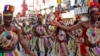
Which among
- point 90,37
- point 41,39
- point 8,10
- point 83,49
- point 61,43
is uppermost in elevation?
point 8,10

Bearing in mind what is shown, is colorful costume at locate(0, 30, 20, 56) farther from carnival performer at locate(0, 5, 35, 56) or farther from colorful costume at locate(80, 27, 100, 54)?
colorful costume at locate(80, 27, 100, 54)

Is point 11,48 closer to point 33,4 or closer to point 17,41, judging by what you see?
point 17,41

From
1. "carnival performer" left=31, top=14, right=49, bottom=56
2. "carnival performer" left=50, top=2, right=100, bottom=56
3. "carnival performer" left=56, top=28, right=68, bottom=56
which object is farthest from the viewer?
"carnival performer" left=31, top=14, right=49, bottom=56

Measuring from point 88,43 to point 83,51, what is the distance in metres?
0.21

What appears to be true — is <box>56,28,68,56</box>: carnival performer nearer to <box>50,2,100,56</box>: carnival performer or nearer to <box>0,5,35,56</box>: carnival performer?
<box>50,2,100,56</box>: carnival performer

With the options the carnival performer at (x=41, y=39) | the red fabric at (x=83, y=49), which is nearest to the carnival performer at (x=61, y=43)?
the carnival performer at (x=41, y=39)

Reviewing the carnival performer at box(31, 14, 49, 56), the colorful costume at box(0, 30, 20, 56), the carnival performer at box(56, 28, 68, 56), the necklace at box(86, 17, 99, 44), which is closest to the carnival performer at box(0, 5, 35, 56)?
the colorful costume at box(0, 30, 20, 56)

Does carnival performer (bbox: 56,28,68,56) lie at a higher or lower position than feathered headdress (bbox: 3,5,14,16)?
lower

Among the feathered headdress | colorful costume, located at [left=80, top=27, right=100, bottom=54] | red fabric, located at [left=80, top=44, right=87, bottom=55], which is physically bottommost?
red fabric, located at [left=80, top=44, right=87, bottom=55]

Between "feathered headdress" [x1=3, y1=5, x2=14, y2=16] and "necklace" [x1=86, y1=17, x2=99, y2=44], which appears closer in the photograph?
"feathered headdress" [x1=3, y1=5, x2=14, y2=16]

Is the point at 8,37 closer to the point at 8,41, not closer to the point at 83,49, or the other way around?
the point at 8,41

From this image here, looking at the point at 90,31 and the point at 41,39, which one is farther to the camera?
the point at 41,39

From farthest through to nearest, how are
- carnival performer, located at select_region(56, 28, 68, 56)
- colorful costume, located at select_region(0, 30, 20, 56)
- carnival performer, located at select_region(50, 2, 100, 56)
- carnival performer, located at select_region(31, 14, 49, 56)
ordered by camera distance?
carnival performer, located at select_region(31, 14, 49, 56) → carnival performer, located at select_region(56, 28, 68, 56) → carnival performer, located at select_region(50, 2, 100, 56) → colorful costume, located at select_region(0, 30, 20, 56)

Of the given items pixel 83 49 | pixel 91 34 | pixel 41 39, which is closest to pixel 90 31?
pixel 91 34
